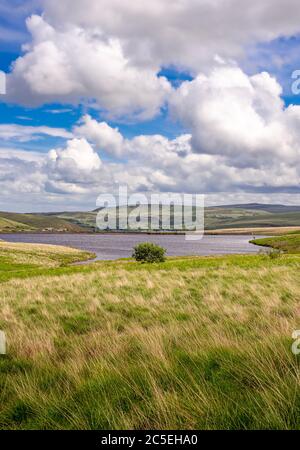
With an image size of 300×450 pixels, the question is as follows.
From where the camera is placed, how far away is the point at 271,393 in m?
4.05

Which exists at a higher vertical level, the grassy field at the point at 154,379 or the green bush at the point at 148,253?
the grassy field at the point at 154,379

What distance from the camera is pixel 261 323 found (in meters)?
7.88

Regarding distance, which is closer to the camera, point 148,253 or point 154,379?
point 154,379

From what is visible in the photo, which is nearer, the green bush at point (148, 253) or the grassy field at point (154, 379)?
the grassy field at point (154, 379)

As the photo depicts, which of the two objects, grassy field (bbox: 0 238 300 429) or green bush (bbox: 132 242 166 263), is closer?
grassy field (bbox: 0 238 300 429)

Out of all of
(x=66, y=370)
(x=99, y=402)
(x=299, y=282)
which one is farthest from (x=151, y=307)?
(x=299, y=282)

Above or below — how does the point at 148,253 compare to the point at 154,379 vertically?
below

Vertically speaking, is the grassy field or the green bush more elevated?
the grassy field

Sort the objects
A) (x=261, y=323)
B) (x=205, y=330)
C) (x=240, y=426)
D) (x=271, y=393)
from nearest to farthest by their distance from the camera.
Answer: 1. (x=240, y=426)
2. (x=271, y=393)
3. (x=205, y=330)
4. (x=261, y=323)
